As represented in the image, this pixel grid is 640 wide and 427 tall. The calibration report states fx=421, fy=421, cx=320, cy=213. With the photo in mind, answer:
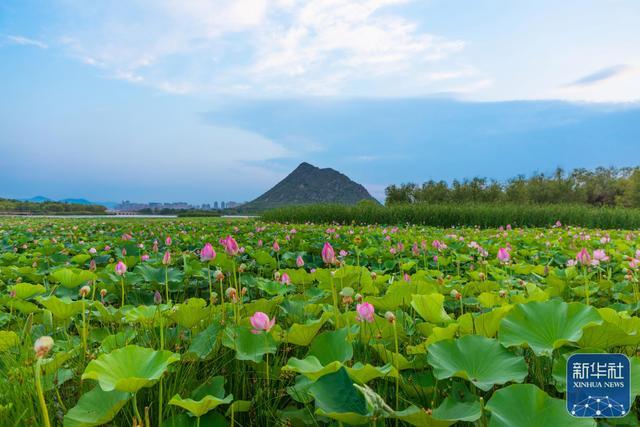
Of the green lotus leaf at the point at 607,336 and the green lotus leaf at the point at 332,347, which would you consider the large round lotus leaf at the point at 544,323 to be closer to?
the green lotus leaf at the point at 607,336

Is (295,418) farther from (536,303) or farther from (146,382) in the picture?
(536,303)

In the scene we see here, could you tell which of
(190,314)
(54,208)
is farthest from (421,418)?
(54,208)

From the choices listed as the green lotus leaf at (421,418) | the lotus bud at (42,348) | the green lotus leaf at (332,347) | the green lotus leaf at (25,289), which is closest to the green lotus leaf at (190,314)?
the green lotus leaf at (332,347)

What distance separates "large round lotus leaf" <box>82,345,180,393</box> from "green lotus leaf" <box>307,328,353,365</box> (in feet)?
1.32

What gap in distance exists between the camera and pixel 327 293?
2119 millimetres

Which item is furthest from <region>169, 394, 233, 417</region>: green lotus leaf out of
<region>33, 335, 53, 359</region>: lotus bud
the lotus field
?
<region>33, 335, 53, 359</region>: lotus bud

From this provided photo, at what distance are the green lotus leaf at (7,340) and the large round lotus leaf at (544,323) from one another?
172 centimetres

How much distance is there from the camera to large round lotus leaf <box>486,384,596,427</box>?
0.89 metres

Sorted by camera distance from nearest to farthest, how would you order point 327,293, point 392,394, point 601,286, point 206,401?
1. point 206,401
2. point 392,394
3. point 327,293
4. point 601,286

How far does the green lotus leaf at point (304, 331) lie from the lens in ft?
4.44

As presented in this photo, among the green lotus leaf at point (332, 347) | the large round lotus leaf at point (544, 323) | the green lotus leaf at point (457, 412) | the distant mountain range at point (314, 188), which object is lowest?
the green lotus leaf at point (457, 412)

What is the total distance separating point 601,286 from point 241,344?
2.35m

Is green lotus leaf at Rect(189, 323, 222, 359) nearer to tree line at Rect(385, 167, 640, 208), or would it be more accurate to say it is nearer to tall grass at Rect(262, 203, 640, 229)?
tall grass at Rect(262, 203, 640, 229)

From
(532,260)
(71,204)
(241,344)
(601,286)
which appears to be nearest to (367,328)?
(241,344)
